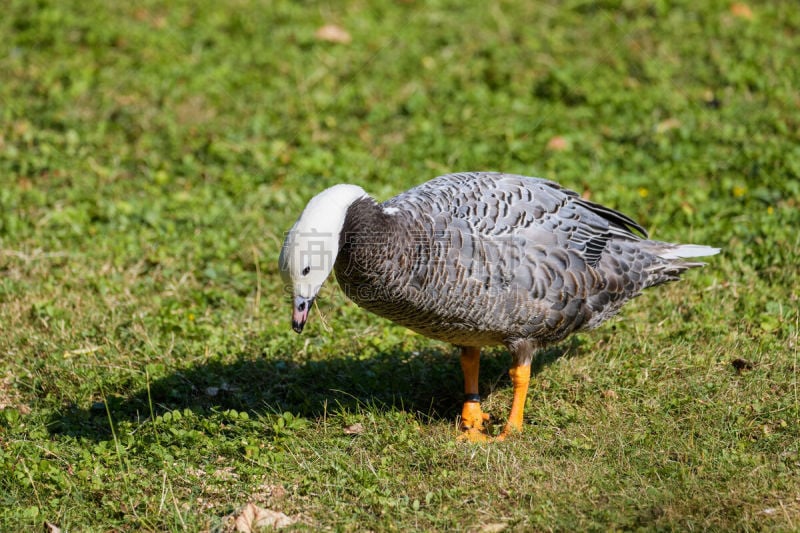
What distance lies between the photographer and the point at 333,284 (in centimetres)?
699

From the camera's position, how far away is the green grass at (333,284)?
4746 millimetres

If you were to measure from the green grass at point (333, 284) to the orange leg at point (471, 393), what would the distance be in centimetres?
17

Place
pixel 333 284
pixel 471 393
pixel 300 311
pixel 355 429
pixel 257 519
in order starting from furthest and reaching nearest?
pixel 333 284
pixel 471 393
pixel 355 429
pixel 300 311
pixel 257 519

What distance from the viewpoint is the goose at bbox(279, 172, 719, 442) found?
4812mm

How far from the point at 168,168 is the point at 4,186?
1.50m

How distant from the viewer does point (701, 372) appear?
567cm

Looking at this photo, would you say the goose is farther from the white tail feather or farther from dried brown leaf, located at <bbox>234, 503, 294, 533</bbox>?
dried brown leaf, located at <bbox>234, 503, 294, 533</bbox>

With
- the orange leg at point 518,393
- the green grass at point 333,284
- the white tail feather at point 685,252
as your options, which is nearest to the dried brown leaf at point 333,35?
the green grass at point 333,284

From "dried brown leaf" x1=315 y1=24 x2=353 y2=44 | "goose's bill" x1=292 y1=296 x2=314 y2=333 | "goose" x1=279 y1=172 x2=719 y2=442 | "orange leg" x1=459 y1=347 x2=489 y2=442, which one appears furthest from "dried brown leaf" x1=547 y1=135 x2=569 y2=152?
"goose's bill" x1=292 y1=296 x2=314 y2=333

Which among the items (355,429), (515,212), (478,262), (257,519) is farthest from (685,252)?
(257,519)

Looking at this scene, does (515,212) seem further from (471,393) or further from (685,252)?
(685,252)

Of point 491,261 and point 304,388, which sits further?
point 304,388

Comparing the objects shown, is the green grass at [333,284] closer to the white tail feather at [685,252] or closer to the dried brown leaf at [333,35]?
the dried brown leaf at [333,35]

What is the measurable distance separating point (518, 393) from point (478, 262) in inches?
38.2
